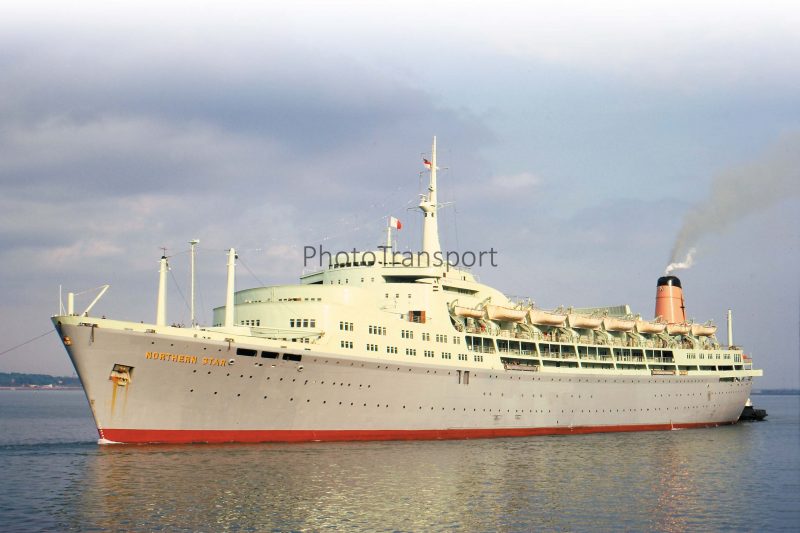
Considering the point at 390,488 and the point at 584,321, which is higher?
the point at 584,321

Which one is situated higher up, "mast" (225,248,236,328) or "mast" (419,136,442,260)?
"mast" (419,136,442,260)

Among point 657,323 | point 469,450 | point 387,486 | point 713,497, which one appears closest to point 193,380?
point 387,486

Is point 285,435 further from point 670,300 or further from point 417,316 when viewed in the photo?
point 670,300

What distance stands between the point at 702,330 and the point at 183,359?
47.7 m

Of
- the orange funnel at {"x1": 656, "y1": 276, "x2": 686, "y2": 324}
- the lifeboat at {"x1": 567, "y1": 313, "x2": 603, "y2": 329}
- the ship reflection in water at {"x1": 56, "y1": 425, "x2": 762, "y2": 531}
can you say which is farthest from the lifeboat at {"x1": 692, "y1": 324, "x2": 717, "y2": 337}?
the ship reflection in water at {"x1": 56, "y1": 425, "x2": 762, "y2": 531}

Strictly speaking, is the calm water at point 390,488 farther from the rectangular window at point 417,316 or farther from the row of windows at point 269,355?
the rectangular window at point 417,316

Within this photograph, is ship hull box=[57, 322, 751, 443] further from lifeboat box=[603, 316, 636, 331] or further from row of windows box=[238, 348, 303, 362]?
lifeboat box=[603, 316, 636, 331]

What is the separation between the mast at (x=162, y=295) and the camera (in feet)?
118

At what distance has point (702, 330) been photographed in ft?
214

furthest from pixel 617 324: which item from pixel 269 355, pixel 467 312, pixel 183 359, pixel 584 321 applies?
pixel 183 359

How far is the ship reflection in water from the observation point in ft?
75.5

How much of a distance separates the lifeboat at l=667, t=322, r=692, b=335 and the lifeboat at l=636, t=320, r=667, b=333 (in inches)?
78.8

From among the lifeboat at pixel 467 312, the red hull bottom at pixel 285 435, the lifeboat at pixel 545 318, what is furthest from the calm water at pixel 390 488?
the lifeboat at pixel 545 318

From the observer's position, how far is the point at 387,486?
2788cm
